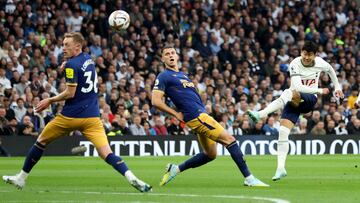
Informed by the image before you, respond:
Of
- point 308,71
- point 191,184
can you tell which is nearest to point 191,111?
point 191,184

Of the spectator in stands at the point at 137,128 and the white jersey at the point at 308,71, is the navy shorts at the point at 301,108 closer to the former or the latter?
the white jersey at the point at 308,71

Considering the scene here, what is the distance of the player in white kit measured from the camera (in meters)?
16.7

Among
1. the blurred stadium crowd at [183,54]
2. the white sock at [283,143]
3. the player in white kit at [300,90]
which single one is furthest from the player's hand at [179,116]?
the blurred stadium crowd at [183,54]

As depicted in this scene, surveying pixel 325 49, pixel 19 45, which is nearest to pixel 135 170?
pixel 19 45

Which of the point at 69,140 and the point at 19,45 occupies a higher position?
the point at 19,45

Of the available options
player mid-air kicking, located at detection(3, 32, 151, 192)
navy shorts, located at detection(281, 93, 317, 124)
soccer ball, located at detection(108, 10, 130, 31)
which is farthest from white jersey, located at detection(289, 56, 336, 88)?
player mid-air kicking, located at detection(3, 32, 151, 192)

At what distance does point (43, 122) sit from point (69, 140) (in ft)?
3.01

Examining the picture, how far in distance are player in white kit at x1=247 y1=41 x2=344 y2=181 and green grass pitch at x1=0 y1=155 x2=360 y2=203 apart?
61cm

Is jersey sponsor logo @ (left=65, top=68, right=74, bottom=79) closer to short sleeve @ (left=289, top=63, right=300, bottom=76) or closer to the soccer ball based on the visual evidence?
short sleeve @ (left=289, top=63, right=300, bottom=76)

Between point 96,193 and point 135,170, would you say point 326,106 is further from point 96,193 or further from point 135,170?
point 96,193

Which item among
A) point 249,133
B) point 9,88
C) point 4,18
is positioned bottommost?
point 249,133

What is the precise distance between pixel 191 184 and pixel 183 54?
56.5 ft

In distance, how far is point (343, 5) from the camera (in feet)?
125

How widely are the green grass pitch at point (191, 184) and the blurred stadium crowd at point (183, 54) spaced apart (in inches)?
224
